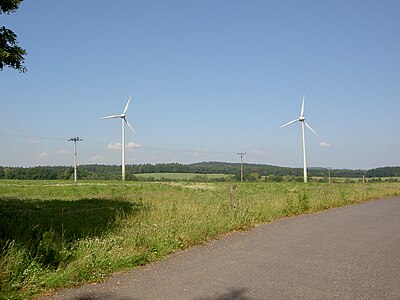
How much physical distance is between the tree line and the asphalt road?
67.5 m

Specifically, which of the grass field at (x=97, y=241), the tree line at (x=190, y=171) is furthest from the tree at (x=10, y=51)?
the tree line at (x=190, y=171)

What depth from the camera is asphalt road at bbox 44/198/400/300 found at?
6047 millimetres

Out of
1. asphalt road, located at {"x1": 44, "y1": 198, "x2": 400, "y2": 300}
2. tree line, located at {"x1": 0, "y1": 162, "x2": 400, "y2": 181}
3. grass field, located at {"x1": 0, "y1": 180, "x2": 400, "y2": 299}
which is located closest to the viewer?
asphalt road, located at {"x1": 44, "y1": 198, "x2": 400, "y2": 300}

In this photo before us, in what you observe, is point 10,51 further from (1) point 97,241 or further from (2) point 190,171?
(2) point 190,171

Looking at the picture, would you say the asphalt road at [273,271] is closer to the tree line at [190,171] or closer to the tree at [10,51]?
the tree at [10,51]

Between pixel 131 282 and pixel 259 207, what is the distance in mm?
8597

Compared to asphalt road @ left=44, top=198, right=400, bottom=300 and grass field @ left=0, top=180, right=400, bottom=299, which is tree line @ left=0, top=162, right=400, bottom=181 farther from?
asphalt road @ left=44, top=198, right=400, bottom=300

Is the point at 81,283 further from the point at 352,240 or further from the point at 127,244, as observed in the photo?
the point at 352,240

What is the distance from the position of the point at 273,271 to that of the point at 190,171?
10469 centimetres

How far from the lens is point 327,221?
14.1m

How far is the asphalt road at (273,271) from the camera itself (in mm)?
6047

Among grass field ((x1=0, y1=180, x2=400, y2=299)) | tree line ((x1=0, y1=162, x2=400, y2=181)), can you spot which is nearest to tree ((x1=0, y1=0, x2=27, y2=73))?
grass field ((x1=0, y1=180, x2=400, y2=299))

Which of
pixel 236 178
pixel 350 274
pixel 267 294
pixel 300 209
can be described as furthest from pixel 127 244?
pixel 236 178

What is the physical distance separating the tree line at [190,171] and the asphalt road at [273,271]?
2658 inches
